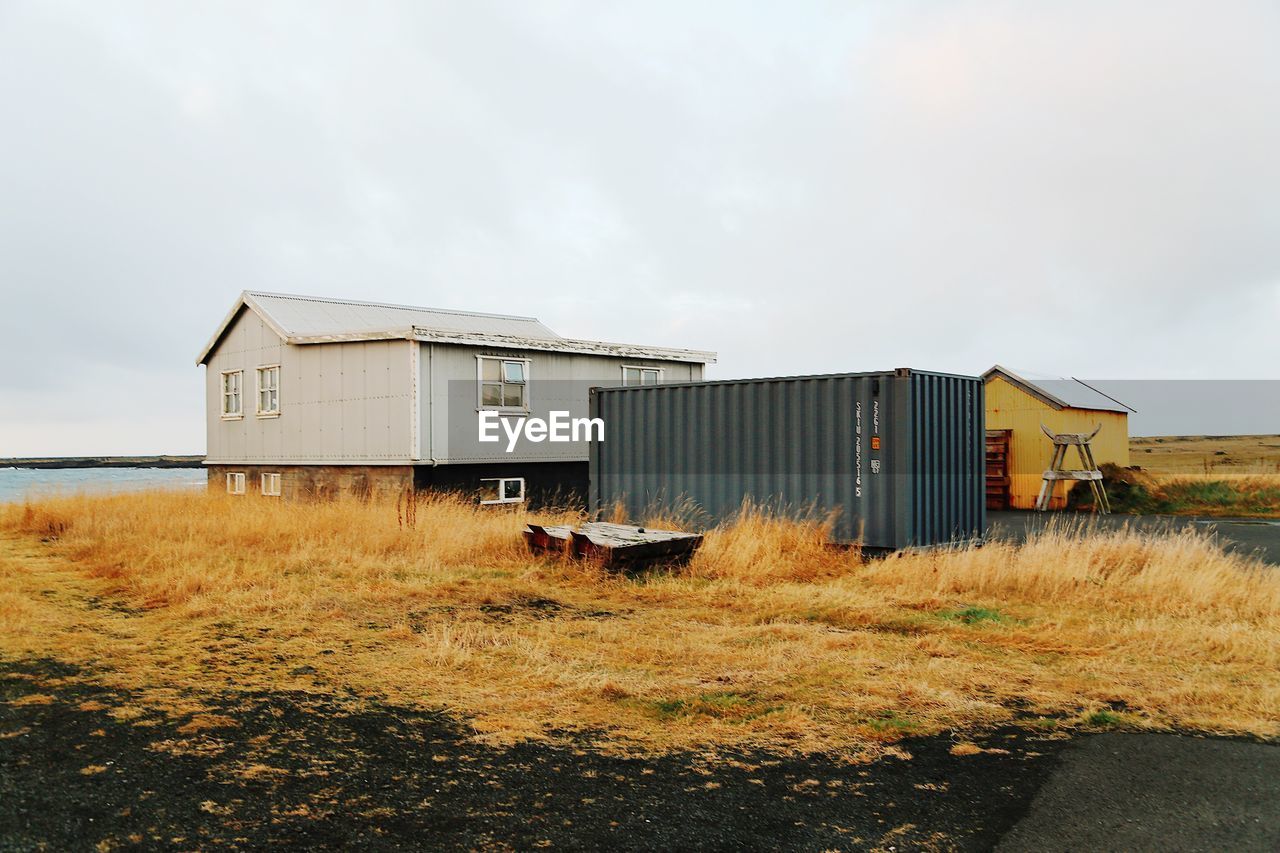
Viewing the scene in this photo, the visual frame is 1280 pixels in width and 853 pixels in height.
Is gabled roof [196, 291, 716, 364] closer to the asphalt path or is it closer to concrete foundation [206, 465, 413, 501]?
concrete foundation [206, 465, 413, 501]

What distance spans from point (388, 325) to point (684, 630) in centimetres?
1889

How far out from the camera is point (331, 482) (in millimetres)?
21328

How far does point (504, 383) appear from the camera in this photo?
836 inches

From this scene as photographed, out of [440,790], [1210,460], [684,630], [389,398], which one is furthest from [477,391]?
[1210,460]

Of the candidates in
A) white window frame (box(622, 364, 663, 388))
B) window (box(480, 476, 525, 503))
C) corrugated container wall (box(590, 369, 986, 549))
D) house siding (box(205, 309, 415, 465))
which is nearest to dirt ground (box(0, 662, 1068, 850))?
corrugated container wall (box(590, 369, 986, 549))

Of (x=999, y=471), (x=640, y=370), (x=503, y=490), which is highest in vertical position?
(x=640, y=370)

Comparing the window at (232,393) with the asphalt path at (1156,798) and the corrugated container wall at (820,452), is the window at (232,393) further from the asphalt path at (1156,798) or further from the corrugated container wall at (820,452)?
the asphalt path at (1156,798)

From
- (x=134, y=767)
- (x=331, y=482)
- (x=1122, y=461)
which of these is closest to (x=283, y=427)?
(x=331, y=482)

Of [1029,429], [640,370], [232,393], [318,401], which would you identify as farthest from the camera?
[1029,429]

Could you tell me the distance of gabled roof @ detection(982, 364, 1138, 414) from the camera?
985 inches

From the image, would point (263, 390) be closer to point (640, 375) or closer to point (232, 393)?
point (232, 393)

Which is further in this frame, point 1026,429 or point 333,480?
point 1026,429

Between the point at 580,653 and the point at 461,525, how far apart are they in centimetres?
770

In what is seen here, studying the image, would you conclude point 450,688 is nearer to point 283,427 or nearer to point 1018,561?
point 1018,561
